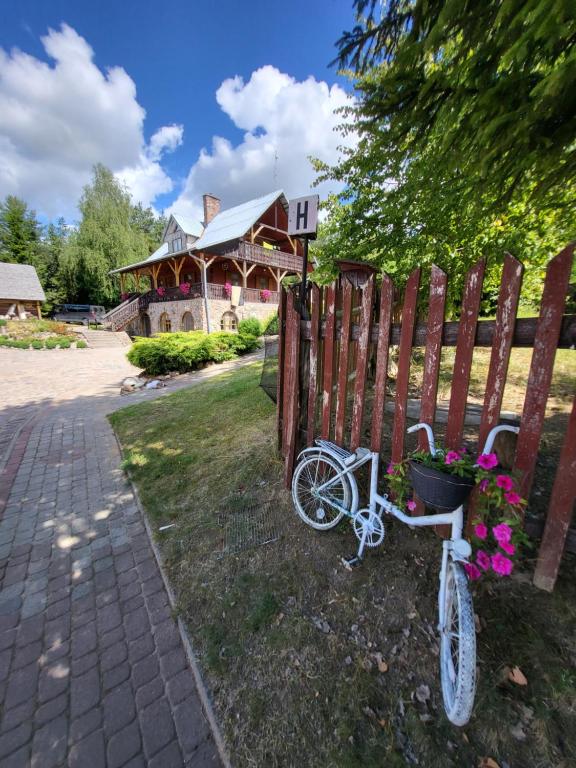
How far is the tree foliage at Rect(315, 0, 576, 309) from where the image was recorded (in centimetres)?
183

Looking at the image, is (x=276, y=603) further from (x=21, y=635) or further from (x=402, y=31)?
(x=402, y=31)

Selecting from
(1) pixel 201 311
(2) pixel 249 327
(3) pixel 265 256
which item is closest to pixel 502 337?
(2) pixel 249 327

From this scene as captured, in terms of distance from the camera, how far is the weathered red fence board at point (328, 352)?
2.40 m

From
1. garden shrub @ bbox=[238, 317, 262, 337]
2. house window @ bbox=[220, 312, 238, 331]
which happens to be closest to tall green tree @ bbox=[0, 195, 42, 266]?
house window @ bbox=[220, 312, 238, 331]

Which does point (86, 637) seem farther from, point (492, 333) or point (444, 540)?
point (492, 333)

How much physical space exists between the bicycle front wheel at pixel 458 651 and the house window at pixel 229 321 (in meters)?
18.3

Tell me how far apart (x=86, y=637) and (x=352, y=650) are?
161 centimetres

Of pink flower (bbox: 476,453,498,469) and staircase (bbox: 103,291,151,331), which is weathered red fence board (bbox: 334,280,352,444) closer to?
pink flower (bbox: 476,453,498,469)

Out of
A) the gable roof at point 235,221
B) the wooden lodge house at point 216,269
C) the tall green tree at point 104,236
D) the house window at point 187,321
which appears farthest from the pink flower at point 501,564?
the tall green tree at point 104,236

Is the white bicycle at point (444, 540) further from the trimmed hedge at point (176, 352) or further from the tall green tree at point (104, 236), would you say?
the tall green tree at point (104, 236)

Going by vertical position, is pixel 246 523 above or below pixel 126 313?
below

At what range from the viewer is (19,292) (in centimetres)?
2631

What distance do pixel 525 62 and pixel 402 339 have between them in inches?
77.4

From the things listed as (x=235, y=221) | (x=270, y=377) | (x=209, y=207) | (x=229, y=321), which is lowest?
(x=270, y=377)
